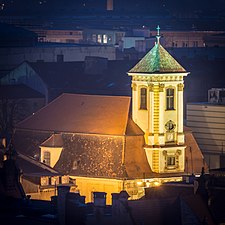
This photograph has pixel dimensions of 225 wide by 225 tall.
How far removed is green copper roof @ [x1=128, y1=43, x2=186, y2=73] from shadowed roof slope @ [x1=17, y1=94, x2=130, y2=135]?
236cm

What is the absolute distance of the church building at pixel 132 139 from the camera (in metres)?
96.6

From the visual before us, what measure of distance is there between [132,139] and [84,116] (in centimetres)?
397

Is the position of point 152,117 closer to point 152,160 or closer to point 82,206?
point 152,160

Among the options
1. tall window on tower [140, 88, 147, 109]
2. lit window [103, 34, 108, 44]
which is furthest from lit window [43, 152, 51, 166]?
lit window [103, 34, 108, 44]

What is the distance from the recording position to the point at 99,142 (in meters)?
97.5

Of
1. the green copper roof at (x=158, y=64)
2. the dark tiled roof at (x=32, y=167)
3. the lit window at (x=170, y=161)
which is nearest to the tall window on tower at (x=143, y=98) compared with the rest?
the green copper roof at (x=158, y=64)

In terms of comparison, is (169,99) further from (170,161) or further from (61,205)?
(61,205)

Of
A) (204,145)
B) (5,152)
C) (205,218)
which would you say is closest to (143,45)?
(204,145)

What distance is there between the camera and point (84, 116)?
332ft

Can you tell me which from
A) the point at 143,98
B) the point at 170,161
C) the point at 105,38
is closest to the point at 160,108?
the point at 143,98

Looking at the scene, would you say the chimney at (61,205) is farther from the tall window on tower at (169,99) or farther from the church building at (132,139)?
the tall window on tower at (169,99)

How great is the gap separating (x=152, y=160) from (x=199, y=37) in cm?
9031

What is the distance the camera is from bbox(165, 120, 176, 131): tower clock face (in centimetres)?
9944

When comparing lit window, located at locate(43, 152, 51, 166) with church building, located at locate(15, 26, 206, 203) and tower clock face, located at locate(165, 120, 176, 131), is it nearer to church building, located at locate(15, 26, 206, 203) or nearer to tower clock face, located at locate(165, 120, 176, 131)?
church building, located at locate(15, 26, 206, 203)
